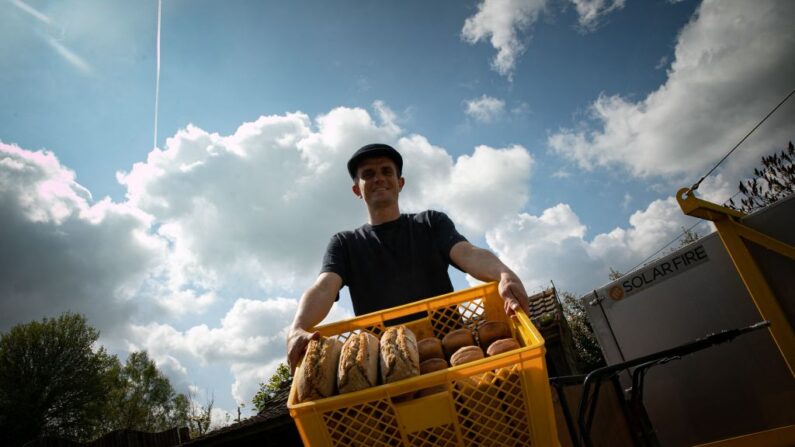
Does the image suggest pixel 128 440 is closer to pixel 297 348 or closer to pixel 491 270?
pixel 297 348

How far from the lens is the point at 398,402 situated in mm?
939

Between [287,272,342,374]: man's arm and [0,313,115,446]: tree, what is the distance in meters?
32.6

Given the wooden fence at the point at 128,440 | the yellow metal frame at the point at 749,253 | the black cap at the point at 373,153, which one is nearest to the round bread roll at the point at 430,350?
the black cap at the point at 373,153

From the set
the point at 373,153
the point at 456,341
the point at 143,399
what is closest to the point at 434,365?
the point at 456,341

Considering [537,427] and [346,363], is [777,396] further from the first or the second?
[346,363]

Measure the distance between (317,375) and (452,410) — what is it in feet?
1.23

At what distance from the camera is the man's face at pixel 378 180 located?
2260mm

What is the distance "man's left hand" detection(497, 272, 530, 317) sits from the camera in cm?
122

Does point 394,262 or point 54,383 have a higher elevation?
point 54,383

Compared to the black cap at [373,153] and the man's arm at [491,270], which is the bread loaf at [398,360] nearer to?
the man's arm at [491,270]

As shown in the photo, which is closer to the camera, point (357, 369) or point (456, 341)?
point (357, 369)

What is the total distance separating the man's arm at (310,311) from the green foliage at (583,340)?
63.2ft

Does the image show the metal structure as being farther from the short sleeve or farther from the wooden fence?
the wooden fence

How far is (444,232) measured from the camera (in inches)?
85.7
